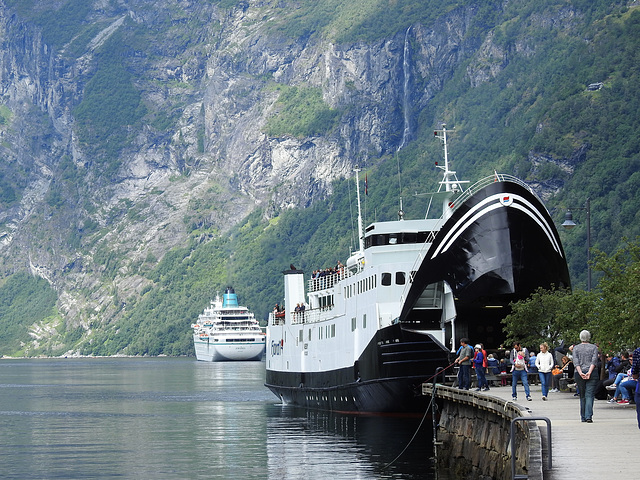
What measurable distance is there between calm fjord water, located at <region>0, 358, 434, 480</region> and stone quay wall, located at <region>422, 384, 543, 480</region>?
1348 mm

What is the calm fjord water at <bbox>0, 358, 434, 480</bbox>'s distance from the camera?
4806cm

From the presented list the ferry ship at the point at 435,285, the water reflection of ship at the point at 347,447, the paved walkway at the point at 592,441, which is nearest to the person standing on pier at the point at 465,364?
the water reflection of ship at the point at 347,447

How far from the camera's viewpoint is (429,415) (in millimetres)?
62156

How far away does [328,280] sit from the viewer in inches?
3046

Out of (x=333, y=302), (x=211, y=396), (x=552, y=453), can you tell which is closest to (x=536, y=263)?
(x=333, y=302)

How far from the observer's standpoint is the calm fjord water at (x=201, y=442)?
1892 inches

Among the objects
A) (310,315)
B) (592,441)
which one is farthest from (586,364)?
(310,315)

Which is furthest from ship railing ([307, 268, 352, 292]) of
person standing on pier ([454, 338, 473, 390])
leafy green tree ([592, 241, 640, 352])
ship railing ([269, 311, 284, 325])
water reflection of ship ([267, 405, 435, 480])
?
leafy green tree ([592, 241, 640, 352])

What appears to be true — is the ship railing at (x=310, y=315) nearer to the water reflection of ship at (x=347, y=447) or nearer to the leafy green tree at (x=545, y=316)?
the water reflection of ship at (x=347, y=447)

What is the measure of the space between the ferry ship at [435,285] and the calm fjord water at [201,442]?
2.84 m

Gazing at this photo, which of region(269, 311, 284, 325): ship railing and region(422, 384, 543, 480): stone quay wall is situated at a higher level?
region(269, 311, 284, 325): ship railing

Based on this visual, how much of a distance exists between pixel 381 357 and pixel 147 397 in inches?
1971

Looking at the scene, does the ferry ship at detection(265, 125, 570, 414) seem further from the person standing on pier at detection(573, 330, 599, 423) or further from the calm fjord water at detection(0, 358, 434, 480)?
the person standing on pier at detection(573, 330, 599, 423)

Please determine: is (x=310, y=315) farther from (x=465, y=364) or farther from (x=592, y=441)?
(x=592, y=441)
